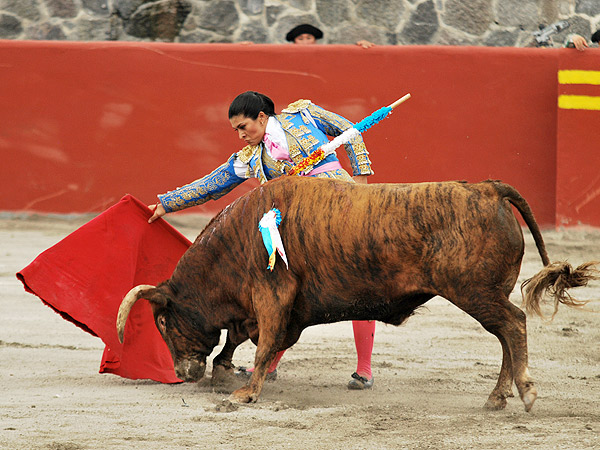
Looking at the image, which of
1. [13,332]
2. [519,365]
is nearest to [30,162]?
[13,332]

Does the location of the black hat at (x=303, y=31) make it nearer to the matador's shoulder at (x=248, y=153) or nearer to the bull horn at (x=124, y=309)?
the matador's shoulder at (x=248, y=153)

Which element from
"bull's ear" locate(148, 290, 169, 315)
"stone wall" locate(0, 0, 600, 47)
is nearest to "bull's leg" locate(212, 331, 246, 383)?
Result: "bull's ear" locate(148, 290, 169, 315)

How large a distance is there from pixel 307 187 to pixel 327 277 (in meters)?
0.37

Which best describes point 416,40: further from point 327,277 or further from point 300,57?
point 327,277

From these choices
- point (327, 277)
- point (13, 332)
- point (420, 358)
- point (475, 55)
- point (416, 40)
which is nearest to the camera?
point (327, 277)

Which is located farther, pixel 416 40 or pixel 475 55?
pixel 416 40

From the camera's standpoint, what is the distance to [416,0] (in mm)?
8852

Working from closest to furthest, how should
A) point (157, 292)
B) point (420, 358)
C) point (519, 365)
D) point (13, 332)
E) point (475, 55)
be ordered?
1. point (519, 365)
2. point (157, 292)
3. point (420, 358)
4. point (13, 332)
5. point (475, 55)

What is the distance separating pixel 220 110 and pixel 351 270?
4.49 metres

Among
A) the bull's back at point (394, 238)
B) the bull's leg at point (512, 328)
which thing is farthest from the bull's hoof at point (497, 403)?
the bull's back at point (394, 238)

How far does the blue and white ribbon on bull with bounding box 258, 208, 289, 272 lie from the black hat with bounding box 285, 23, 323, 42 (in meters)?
4.74

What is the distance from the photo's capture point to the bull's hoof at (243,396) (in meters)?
3.54

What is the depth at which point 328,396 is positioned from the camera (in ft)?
12.4

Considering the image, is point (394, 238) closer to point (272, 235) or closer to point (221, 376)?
point (272, 235)
